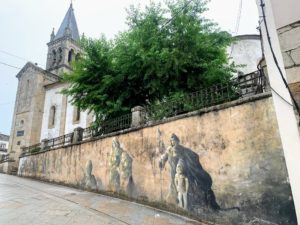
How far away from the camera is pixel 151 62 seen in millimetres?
9195

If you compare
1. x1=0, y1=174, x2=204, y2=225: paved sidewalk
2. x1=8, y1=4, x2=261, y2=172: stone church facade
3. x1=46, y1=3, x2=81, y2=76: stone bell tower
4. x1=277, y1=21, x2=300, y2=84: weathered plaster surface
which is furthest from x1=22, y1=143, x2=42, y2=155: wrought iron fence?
x1=46, y1=3, x2=81, y2=76: stone bell tower

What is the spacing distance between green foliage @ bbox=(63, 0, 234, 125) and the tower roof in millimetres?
31546

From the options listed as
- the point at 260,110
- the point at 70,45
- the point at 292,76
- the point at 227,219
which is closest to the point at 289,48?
the point at 292,76

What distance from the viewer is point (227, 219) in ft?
17.8

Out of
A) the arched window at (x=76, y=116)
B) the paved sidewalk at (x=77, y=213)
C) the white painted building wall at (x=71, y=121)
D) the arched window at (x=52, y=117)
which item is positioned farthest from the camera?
the arched window at (x=52, y=117)

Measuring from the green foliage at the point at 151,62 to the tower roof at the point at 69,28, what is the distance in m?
31.5

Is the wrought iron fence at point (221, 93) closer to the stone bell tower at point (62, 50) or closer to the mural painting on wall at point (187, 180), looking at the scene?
the mural painting on wall at point (187, 180)

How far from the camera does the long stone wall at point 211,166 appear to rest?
16.2 ft

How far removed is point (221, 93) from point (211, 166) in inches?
79.9

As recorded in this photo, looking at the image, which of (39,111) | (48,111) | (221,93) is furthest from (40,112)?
(221,93)

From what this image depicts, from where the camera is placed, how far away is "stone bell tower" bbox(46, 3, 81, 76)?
37.2m

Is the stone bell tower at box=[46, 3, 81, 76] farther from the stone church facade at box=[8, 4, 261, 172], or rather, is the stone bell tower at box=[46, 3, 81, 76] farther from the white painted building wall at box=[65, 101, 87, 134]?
the white painted building wall at box=[65, 101, 87, 134]

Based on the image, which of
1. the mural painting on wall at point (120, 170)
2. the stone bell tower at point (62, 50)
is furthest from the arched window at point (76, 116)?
the mural painting on wall at point (120, 170)

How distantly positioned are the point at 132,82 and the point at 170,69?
2.22 m
